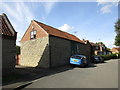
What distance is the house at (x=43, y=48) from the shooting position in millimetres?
14340

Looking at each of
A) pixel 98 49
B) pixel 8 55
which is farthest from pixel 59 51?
pixel 98 49

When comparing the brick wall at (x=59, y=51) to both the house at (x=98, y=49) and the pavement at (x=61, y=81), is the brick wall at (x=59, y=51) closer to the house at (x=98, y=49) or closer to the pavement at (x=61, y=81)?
the pavement at (x=61, y=81)

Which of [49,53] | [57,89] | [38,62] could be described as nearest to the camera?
[57,89]

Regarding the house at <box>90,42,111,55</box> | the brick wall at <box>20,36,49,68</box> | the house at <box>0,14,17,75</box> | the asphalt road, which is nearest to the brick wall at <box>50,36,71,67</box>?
the brick wall at <box>20,36,49,68</box>

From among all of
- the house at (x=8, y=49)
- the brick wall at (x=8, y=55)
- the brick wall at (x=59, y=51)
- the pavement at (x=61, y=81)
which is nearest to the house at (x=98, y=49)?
the brick wall at (x=59, y=51)

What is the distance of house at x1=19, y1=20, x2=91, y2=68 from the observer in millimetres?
14340

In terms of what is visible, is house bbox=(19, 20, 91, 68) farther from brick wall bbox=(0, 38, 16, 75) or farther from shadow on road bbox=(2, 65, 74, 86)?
brick wall bbox=(0, 38, 16, 75)

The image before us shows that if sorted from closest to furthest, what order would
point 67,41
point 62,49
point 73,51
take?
point 62,49 → point 67,41 → point 73,51

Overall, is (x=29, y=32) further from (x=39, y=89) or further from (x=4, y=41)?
(x=39, y=89)

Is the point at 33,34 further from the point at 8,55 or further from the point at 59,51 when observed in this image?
the point at 8,55

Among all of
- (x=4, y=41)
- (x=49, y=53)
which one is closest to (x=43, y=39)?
(x=49, y=53)

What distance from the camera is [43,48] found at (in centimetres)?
1475

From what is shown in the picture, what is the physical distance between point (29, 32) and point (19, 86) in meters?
12.9

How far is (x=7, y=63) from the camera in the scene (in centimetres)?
878
